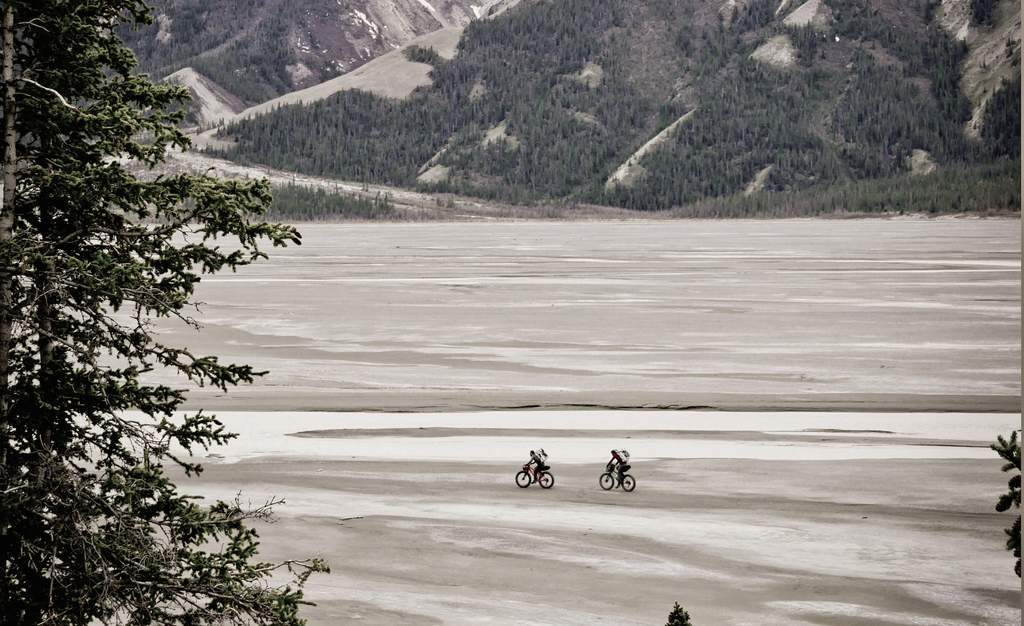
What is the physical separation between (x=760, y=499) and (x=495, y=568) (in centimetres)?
686

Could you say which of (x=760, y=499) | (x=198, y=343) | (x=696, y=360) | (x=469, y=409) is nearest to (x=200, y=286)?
(x=198, y=343)

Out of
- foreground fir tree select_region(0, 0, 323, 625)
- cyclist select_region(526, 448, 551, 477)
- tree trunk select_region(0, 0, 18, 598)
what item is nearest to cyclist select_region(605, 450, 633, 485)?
cyclist select_region(526, 448, 551, 477)

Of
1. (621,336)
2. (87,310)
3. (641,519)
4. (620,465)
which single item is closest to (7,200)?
(87,310)

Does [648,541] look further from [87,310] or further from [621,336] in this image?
[621,336]

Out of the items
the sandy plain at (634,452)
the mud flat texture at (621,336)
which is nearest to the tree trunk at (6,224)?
the sandy plain at (634,452)

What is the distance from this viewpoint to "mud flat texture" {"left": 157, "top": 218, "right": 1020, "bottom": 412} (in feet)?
126

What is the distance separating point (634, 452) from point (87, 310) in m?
18.8

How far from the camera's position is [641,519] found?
898 inches

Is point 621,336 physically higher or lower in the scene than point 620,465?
lower

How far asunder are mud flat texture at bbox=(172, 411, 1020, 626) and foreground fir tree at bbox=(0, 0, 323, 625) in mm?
5488

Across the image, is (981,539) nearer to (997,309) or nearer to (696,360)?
(696,360)

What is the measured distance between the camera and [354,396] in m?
38.2

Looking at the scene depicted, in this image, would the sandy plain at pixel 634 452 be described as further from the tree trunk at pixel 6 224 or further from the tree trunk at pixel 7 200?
the tree trunk at pixel 7 200

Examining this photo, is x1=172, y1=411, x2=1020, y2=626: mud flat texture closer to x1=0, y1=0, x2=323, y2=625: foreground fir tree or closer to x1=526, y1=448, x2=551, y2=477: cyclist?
x1=526, y1=448, x2=551, y2=477: cyclist
